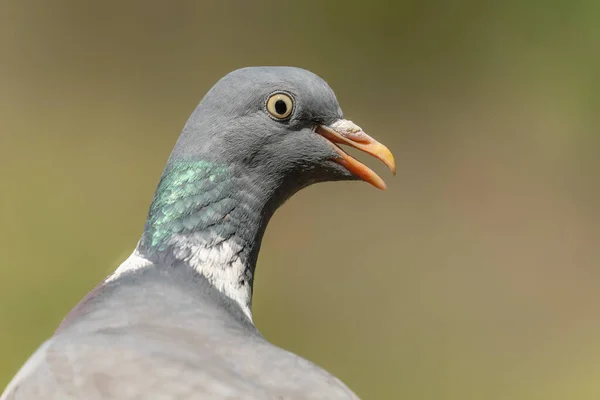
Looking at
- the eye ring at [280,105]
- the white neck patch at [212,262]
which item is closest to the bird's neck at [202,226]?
the white neck patch at [212,262]

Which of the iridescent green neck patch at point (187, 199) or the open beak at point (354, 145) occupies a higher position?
the open beak at point (354, 145)

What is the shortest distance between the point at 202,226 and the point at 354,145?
0.36 meters

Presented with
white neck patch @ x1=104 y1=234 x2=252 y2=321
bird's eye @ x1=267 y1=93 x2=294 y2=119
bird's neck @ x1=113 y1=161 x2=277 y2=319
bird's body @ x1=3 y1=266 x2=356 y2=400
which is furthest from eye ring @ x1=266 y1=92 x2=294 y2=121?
bird's body @ x1=3 y1=266 x2=356 y2=400

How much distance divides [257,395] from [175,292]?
1.36 feet

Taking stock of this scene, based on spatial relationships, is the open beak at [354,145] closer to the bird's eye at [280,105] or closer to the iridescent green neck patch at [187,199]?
the bird's eye at [280,105]

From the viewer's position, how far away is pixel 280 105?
6.72 feet

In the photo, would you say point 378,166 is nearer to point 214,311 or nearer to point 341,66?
point 341,66

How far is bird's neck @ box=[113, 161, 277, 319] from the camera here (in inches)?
78.0

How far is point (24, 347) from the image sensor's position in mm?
4578

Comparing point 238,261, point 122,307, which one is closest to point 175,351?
point 122,307

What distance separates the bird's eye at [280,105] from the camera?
204 centimetres

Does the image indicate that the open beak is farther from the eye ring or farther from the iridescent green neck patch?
the iridescent green neck patch

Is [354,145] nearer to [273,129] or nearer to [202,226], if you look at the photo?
[273,129]

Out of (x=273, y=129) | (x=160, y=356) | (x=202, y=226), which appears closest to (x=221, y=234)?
(x=202, y=226)
